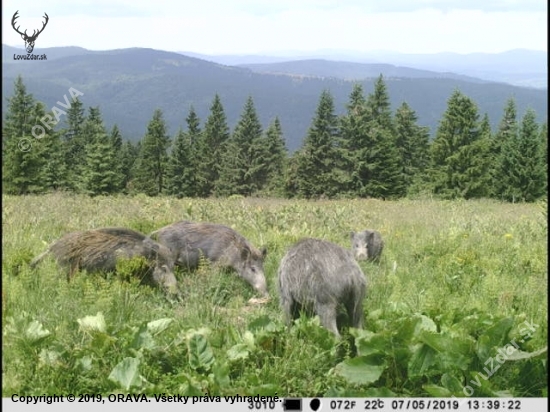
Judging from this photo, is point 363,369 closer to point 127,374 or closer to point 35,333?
point 127,374

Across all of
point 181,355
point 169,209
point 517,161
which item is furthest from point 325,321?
point 517,161

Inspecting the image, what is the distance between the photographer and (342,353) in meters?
4.69

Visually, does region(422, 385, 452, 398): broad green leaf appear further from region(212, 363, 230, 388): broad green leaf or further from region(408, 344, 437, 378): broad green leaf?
region(212, 363, 230, 388): broad green leaf

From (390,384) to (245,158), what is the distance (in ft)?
219

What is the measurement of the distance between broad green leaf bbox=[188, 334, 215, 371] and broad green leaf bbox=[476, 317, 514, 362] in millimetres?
2011

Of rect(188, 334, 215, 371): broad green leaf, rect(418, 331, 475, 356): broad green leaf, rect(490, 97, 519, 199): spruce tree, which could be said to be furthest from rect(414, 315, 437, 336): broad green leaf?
rect(490, 97, 519, 199): spruce tree

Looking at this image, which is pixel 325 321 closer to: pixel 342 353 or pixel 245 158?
pixel 342 353

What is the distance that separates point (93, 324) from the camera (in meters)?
4.60

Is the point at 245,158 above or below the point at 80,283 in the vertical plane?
below

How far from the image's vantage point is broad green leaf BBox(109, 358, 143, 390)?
3975 mm

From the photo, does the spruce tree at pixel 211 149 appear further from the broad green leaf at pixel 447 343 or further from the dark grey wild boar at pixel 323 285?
the broad green leaf at pixel 447 343

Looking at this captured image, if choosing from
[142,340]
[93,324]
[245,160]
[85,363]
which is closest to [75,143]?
[245,160]

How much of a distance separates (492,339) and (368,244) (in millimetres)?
4734

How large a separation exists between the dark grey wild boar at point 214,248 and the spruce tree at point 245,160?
57.6 meters
